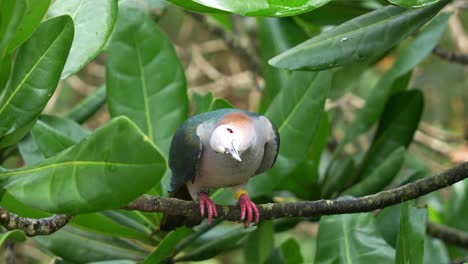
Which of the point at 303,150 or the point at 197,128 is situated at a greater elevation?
the point at 197,128

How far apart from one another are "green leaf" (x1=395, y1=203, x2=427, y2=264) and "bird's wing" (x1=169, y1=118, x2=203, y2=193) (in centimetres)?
55

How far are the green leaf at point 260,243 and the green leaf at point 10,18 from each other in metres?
1.18

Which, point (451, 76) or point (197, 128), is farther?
point (451, 76)

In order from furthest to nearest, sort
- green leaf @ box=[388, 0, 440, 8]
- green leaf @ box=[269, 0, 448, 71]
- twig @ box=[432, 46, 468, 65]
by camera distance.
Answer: twig @ box=[432, 46, 468, 65] → green leaf @ box=[269, 0, 448, 71] → green leaf @ box=[388, 0, 440, 8]

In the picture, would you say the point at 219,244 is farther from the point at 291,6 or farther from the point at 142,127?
the point at 291,6

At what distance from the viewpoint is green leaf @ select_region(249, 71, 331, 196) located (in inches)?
83.0

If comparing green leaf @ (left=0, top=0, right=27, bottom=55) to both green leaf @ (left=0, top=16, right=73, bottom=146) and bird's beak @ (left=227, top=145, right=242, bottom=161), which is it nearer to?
green leaf @ (left=0, top=16, right=73, bottom=146)

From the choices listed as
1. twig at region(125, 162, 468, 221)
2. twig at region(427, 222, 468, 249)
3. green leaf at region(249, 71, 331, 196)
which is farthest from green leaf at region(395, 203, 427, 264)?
twig at region(427, 222, 468, 249)

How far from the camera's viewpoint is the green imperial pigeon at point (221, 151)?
182 centimetres

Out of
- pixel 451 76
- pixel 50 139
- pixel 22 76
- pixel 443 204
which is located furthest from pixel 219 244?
pixel 451 76

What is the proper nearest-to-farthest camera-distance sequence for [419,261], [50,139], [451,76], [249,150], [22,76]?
[22,76] < [419,261] < [249,150] < [50,139] < [451,76]

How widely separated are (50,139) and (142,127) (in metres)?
0.30

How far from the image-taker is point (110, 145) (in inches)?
47.4

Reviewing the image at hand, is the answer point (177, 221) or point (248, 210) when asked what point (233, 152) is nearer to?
point (248, 210)
